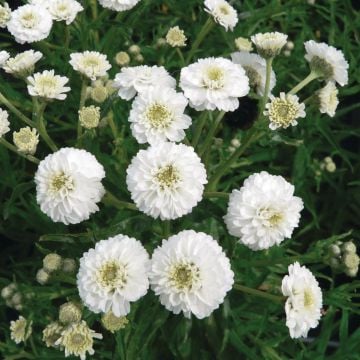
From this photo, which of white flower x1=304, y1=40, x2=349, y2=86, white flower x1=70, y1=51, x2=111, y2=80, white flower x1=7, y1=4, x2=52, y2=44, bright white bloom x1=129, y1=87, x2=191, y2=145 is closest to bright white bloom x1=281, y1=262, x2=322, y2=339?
bright white bloom x1=129, y1=87, x2=191, y2=145

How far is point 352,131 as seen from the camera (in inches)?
74.8

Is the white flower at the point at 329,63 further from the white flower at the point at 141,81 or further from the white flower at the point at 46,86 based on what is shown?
the white flower at the point at 46,86

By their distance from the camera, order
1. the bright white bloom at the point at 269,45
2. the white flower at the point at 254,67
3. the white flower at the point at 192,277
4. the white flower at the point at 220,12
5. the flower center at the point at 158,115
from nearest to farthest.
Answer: the white flower at the point at 192,277, the flower center at the point at 158,115, the bright white bloom at the point at 269,45, the white flower at the point at 254,67, the white flower at the point at 220,12

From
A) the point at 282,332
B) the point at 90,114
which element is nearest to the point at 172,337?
the point at 282,332

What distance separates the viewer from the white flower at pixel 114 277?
112 centimetres

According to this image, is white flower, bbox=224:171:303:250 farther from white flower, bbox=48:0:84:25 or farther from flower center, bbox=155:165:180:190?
white flower, bbox=48:0:84:25

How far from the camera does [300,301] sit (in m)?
1.16

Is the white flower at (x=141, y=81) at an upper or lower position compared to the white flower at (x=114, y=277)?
upper

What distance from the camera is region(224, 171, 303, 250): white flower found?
1.17 metres

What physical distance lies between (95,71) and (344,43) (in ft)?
3.25

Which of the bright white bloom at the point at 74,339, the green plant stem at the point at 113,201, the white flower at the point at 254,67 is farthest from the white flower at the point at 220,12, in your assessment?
the bright white bloom at the point at 74,339

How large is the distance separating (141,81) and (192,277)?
51 centimetres

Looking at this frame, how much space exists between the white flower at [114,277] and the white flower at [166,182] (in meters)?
0.10

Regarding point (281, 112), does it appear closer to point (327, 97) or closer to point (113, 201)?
point (327, 97)
